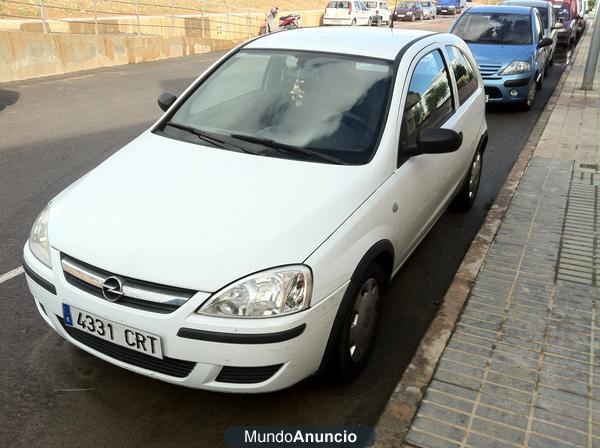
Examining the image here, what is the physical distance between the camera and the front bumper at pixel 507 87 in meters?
9.95

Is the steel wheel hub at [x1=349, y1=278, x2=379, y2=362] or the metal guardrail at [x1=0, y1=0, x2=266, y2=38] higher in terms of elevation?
the metal guardrail at [x1=0, y1=0, x2=266, y2=38]

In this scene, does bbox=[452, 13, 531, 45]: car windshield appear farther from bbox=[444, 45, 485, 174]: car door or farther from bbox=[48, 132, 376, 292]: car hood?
bbox=[48, 132, 376, 292]: car hood

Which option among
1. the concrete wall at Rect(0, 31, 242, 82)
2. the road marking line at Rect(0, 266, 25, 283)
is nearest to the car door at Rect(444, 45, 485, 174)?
the road marking line at Rect(0, 266, 25, 283)

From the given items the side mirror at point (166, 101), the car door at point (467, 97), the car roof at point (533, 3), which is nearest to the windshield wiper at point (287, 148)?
the side mirror at point (166, 101)

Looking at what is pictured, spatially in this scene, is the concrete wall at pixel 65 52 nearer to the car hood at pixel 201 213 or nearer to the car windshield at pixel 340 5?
the car hood at pixel 201 213

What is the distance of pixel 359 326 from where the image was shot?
10.0 feet

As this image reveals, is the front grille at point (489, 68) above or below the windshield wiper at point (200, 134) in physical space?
below

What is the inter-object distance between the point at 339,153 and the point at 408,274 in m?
1.58

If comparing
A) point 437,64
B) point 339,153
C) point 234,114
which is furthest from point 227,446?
point 437,64

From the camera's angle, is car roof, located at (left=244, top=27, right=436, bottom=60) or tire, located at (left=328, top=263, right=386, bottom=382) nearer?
tire, located at (left=328, top=263, right=386, bottom=382)

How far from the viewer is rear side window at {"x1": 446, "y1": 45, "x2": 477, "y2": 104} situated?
4746mm

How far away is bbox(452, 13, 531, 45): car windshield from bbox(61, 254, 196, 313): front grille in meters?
9.87

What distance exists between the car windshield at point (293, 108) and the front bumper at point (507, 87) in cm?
710

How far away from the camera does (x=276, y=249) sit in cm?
254
